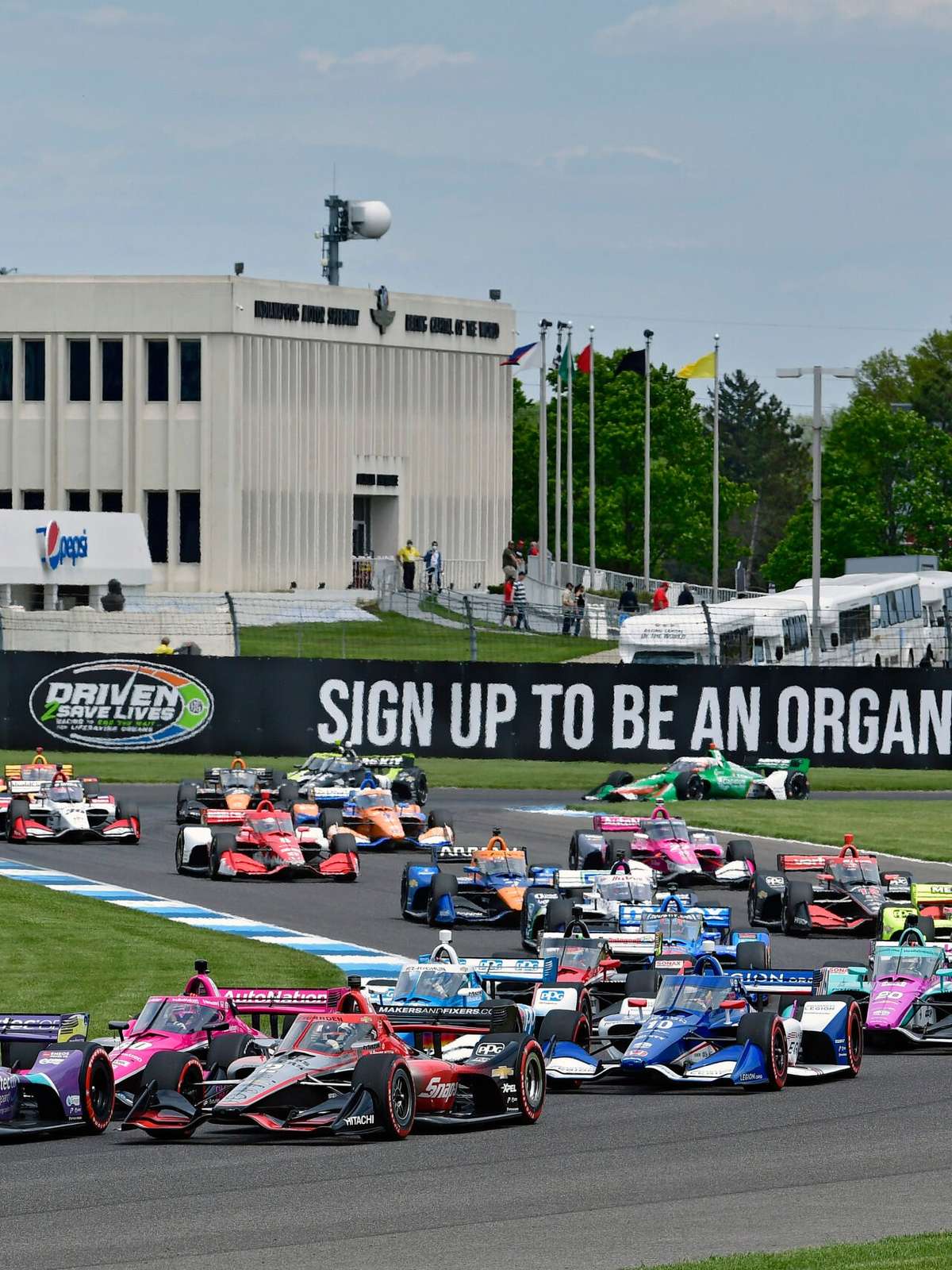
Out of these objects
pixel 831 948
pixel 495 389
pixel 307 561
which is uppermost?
pixel 495 389

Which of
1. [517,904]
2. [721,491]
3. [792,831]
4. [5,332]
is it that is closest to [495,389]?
[5,332]

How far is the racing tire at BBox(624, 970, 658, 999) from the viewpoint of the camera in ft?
55.4

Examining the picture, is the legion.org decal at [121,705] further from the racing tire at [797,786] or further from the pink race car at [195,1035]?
the pink race car at [195,1035]

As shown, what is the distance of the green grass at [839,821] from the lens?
30875mm

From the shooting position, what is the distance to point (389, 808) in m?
30.6

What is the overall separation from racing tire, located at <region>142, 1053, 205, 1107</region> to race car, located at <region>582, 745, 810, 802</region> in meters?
22.8

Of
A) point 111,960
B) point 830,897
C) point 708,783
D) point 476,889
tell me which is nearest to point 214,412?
point 708,783

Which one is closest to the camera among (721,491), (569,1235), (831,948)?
(569,1235)

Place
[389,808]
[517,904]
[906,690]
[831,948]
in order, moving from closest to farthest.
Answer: [831,948] → [517,904] → [389,808] → [906,690]

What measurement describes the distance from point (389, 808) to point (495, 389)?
4970 centimetres

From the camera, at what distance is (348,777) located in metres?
32.6

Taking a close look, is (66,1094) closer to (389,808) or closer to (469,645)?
(389,808)

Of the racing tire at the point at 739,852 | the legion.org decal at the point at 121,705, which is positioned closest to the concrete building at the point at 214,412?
the legion.org decal at the point at 121,705

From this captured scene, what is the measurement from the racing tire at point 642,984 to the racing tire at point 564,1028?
99 cm
